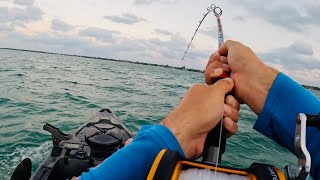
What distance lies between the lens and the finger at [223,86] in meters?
1.63

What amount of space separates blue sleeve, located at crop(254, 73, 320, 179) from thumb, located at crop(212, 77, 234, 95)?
227mm

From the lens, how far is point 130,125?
40.0 ft

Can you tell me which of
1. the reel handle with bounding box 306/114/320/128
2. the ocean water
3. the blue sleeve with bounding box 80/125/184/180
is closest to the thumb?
the blue sleeve with bounding box 80/125/184/180

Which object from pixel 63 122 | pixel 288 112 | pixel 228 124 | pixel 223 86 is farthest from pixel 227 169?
pixel 63 122

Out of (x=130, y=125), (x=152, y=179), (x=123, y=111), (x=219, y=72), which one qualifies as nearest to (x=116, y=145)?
(x=219, y=72)

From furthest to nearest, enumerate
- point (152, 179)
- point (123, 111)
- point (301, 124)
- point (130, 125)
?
point (123, 111), point (130, 125), point (301, 124), point (152, 179)

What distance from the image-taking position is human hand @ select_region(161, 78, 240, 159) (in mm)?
1500

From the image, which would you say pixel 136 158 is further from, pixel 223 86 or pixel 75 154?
pixel 75 154

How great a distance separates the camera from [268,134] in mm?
1864

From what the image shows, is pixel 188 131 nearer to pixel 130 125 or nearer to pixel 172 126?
pixel 172 126

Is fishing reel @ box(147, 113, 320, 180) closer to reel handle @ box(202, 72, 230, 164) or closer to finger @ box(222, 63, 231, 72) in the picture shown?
reel handle @ box(202, 72, 230, 164)

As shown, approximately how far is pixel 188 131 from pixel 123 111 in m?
13.6

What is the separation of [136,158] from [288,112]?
86 cm

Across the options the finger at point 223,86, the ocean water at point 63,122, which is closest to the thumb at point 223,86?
the finger at point 223,86
